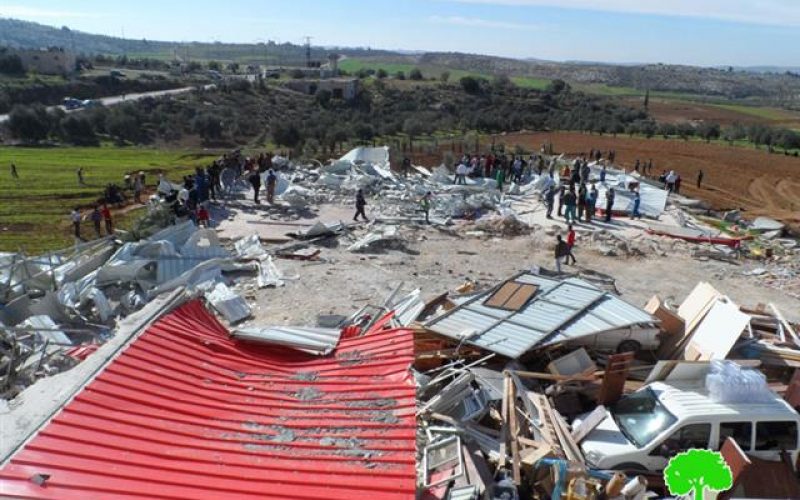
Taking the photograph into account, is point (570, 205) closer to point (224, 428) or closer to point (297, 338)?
point (297, 338)

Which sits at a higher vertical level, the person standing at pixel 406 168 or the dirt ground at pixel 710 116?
the dirt ground at pixel 710 116

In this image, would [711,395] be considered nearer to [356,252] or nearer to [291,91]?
[356,252]

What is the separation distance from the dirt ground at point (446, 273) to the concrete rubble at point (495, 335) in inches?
8.6

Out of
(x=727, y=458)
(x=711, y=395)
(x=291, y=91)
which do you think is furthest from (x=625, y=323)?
(x=291, y=91)

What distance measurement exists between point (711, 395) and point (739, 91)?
177 m

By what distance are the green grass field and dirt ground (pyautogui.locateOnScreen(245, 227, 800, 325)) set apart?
923 centimetres

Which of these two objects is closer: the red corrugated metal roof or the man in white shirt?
the red corrugated metal roof

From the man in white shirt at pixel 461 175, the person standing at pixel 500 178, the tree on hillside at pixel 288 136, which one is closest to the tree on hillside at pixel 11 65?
the tree on hillside at pixel 288 136

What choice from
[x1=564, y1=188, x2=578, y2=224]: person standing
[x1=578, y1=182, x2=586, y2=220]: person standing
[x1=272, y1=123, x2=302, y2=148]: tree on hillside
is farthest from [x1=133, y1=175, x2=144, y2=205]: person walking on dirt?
[x1=272, y1=123, x2=302, y2=148]: tree on hillside

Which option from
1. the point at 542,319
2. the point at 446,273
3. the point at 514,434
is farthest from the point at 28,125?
the point at 514,434

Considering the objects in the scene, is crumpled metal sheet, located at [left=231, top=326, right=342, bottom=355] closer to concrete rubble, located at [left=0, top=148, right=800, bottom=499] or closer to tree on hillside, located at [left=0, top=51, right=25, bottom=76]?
concrete rubble, located at [left=0, top=148, right=800, bottom=499]

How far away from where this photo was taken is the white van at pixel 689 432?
6.92 metres

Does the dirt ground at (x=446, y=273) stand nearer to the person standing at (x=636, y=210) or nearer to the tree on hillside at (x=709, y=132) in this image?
the person standing at (x=636, y=210)

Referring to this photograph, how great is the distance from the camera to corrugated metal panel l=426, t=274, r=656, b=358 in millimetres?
8922
